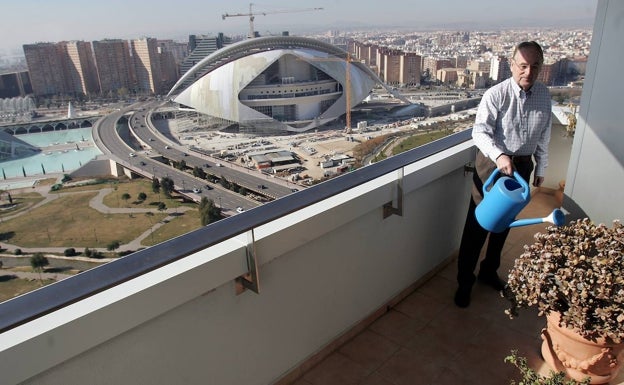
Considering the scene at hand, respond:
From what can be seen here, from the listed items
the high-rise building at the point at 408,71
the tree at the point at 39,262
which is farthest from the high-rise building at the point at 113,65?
the tree at the point at 39,262

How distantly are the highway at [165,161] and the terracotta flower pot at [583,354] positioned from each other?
644 centimetres

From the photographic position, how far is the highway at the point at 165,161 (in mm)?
11750

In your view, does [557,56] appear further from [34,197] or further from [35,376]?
[34,197]

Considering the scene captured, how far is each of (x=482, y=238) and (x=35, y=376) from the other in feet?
3.23

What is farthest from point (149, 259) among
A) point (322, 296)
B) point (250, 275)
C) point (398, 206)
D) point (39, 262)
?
point (39, 262)

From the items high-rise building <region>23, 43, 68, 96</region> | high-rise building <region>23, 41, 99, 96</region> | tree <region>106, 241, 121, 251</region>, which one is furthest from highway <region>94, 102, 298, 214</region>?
high-rise building <region>23, 43, 68, 96</region>

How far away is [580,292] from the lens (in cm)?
68

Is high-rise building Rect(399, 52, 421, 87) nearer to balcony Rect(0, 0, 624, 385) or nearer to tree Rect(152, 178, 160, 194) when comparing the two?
tree Rect(152, 178, 160, 194)

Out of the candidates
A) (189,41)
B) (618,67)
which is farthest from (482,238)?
(189,41)

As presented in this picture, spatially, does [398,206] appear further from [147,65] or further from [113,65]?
[113,65]

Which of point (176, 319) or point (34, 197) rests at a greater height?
point (176, 319)

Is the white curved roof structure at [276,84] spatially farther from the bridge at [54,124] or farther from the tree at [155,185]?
the tree at [155,185]

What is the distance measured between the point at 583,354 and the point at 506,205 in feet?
1.02

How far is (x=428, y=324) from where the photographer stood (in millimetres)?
1031
